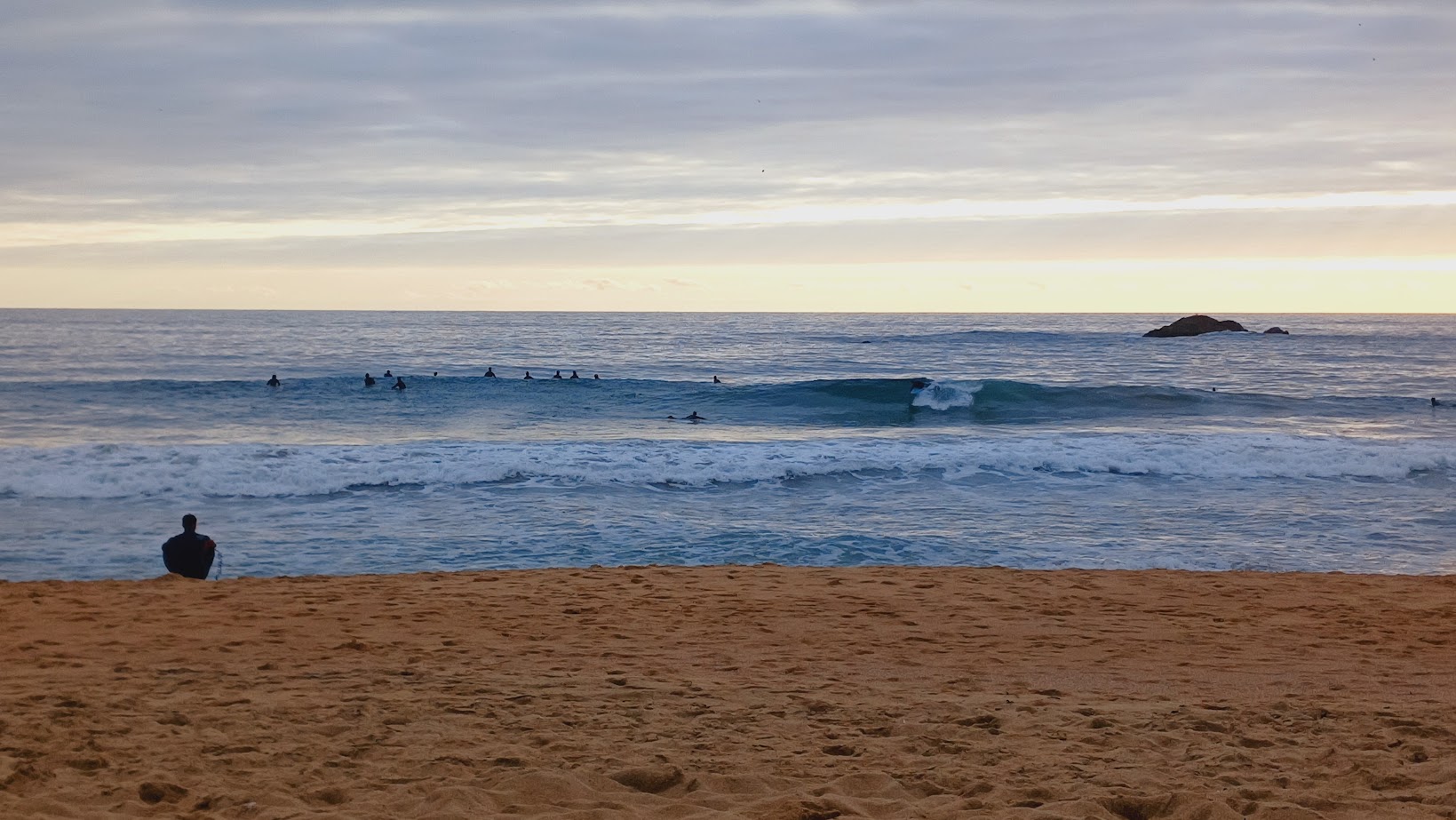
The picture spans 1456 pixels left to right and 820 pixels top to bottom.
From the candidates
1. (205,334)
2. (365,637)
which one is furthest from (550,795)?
(205,334)

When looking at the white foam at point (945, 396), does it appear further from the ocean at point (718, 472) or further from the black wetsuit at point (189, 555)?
the black wetsuit at point (189, 555)

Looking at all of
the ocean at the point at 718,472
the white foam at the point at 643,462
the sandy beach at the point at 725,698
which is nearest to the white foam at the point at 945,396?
the ocean at the point at 718,472

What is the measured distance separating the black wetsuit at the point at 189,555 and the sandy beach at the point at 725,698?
0.55m

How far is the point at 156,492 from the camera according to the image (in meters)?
16.1

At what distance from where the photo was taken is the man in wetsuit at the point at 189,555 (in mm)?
10281

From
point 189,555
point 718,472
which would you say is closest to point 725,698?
point 189,555

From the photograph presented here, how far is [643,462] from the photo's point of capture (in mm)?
18766

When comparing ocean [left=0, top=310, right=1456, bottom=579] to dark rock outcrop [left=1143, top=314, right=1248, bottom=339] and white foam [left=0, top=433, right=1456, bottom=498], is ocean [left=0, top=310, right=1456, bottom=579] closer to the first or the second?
white foam [left=0, top=433, right=1456, bottom=498]

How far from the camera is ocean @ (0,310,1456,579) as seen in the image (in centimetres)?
1273

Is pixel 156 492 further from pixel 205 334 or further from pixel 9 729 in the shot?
pixel 205 334

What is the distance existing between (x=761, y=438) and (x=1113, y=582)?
1527 cm

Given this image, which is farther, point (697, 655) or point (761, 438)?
point (761, 438)

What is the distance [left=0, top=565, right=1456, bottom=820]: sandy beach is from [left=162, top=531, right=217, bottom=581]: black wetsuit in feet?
1.79

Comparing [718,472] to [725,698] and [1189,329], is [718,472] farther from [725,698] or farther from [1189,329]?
[1189,329]
